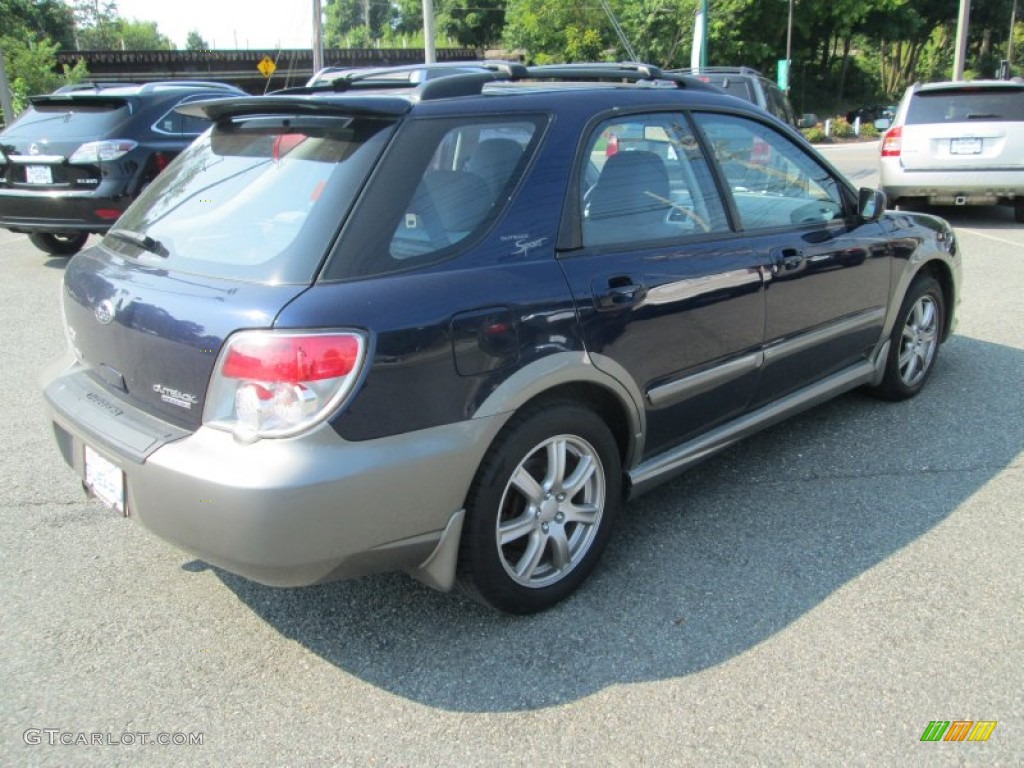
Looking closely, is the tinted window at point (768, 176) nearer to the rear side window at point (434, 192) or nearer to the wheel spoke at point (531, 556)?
the rear side window at point (434, 192)

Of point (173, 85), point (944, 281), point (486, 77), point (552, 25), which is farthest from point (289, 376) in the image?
point (552, 25)

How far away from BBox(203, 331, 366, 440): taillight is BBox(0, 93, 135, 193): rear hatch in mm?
6773

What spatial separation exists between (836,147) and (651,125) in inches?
1115

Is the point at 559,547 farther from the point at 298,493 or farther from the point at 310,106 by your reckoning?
the point at 310,106

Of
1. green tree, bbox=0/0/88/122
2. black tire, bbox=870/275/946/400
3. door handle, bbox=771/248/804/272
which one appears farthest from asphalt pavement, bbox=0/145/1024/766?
green tree, bbox=0/0/88/122

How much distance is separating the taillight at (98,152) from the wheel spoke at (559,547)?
→ 22.6ft

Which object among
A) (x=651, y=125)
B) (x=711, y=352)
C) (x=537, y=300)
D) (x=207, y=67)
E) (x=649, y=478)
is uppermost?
(x=207, y=67)

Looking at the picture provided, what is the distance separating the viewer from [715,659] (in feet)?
8.97

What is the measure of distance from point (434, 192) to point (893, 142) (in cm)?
963

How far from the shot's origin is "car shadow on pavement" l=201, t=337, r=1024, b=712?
8.91ft

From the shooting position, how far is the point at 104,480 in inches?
107

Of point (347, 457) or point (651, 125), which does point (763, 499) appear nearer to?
point (651, 125)

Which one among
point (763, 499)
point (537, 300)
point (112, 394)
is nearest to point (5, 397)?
point (112, 394)

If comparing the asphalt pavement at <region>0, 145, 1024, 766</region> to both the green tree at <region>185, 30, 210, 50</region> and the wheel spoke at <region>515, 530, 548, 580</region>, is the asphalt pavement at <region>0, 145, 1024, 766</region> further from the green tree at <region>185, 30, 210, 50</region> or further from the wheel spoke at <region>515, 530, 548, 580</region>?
the green tree at <region>185, 30, 210, 50</region>
